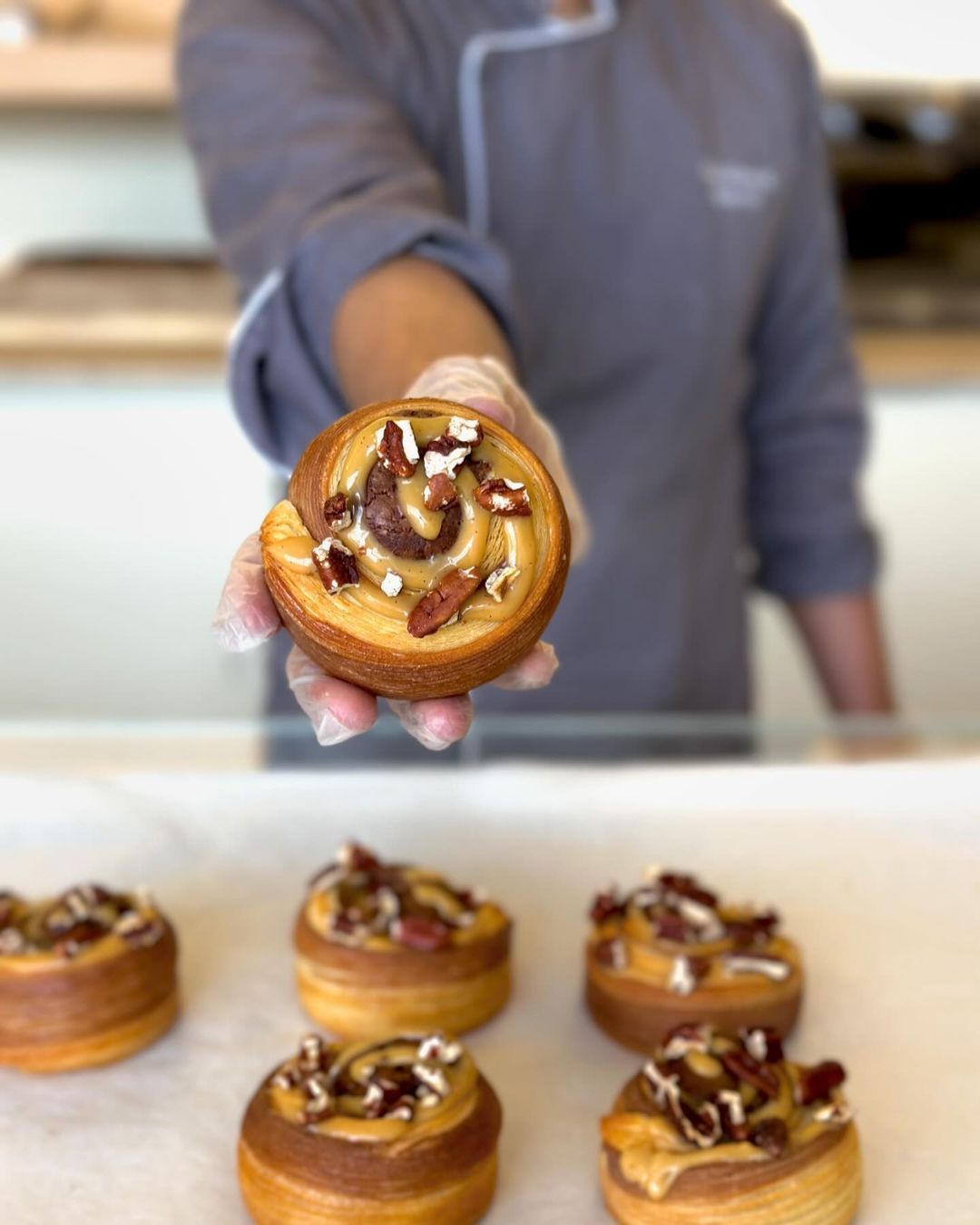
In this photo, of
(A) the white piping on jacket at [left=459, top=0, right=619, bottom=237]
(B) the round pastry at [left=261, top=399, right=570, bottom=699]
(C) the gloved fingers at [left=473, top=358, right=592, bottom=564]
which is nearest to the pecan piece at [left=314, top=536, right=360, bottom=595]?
(B) the round pastry at [left=261, top=399, right=570, bottom=699]

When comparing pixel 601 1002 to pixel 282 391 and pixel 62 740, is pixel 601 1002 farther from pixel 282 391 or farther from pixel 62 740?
pixel 62 740

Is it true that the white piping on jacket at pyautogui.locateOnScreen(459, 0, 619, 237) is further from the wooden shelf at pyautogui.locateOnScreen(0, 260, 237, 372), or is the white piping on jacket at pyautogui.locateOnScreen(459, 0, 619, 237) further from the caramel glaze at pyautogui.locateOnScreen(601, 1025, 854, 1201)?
the wooden shelf at pyautogui.locateOnScreen(0, 260, 237, 372)

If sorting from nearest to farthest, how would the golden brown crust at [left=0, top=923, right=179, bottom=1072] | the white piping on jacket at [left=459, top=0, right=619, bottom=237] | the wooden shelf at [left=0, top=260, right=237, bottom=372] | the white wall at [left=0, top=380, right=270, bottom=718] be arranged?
1. the golden brown crust at [left=0, top=923, right=179, bottom=1072]
2. the white piping on jacket at [left=459, top=0, right=619, bottom=237]
3. the wooden shelf at [left=0, top=260, right=237, bottom=372]
4. the white wall at [left=0, top=380, right=270, bottom=718]

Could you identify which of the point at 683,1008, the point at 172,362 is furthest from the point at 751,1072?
the point at 172,362

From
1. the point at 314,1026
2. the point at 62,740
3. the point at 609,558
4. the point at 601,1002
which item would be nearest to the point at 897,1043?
the point at 601,1002

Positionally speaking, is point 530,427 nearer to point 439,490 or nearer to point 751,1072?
point 439,490
